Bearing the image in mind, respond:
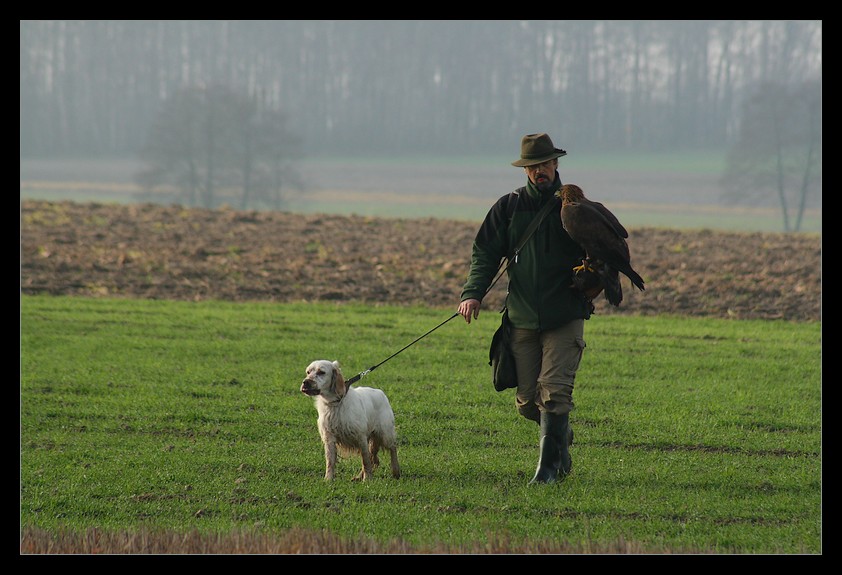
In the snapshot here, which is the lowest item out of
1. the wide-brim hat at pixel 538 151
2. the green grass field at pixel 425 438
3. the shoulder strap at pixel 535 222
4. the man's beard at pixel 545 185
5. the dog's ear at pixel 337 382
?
the green grass field at pixel 425 438

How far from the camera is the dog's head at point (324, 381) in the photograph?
8.36 metres

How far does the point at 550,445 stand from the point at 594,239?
184cm

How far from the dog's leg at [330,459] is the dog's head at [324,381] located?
0.47 meters

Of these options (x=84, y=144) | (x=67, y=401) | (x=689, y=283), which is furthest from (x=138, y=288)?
(x=84, y=144)

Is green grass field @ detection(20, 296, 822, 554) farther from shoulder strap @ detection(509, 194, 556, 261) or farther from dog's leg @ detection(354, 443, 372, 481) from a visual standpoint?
shoulder strap @ detection(509, 194, 556, 261)

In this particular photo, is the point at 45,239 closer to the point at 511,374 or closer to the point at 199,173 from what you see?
the point at 511,374

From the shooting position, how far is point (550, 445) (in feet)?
29.0

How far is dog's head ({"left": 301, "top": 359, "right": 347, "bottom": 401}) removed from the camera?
8.36 metres

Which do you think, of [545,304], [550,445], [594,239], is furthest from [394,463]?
[594,239]

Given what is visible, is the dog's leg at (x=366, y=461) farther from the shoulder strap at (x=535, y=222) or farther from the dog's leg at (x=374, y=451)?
the shoulder strap at (x=535, y=222)

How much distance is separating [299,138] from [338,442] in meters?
69.5

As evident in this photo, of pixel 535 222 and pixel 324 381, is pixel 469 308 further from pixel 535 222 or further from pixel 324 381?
pixel 324 381

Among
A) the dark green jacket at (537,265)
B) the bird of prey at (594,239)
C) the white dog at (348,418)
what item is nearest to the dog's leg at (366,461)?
the white dog at (348,418)

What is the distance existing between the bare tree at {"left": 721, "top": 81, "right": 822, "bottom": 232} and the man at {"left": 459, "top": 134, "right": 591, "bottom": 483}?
59.0 meters
